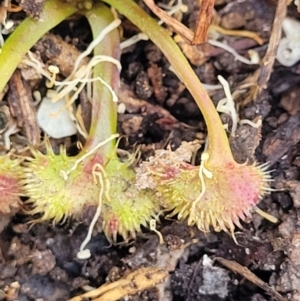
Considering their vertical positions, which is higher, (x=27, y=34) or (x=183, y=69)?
(x=27, y=34)

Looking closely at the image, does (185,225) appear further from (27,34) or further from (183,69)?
(27,34)

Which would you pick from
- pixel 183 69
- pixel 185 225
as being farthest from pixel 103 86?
pixel 185 225

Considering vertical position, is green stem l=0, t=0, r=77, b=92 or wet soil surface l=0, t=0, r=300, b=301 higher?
green stem l=0, t=0, r=77, b=92

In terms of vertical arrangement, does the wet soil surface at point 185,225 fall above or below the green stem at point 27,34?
below
